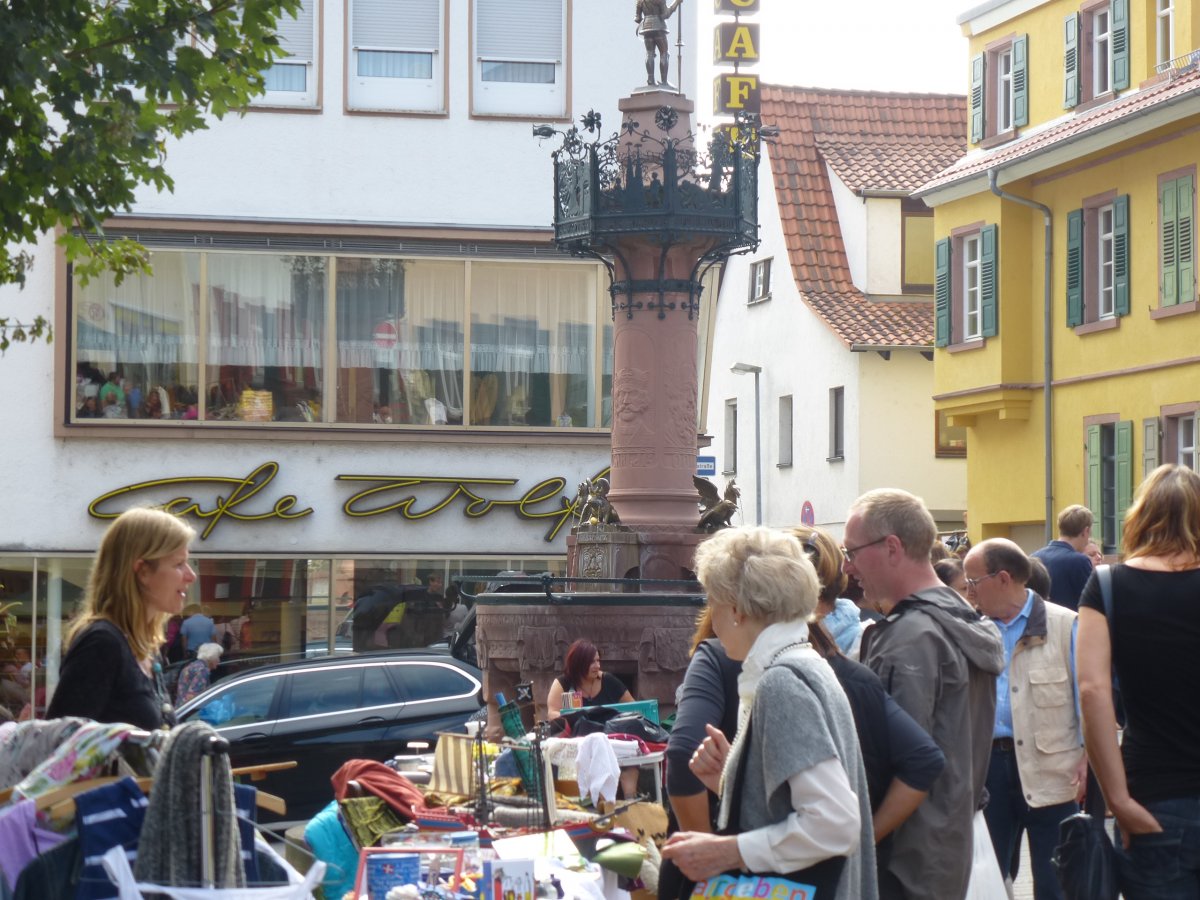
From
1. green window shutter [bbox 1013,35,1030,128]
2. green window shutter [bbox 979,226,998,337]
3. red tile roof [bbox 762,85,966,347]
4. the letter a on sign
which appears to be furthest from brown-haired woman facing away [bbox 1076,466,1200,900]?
the letter a on sign

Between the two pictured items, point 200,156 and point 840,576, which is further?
point 200,156

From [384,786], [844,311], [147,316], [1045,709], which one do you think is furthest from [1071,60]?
[384,786]

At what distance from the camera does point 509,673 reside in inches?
495

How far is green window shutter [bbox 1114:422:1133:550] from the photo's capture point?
1089 inches

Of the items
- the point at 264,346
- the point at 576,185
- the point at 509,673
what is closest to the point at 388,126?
the point at 264,346

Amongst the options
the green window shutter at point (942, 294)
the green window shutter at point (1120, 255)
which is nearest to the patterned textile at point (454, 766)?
the green window shutter at point (1120, 255)

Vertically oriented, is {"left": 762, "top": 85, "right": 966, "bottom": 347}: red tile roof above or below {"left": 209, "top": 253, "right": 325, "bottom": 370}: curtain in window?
above

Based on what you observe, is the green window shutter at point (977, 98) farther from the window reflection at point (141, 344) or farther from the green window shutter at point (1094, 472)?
the window reflection at point (141, 344)

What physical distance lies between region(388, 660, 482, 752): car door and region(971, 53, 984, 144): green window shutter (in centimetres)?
2031

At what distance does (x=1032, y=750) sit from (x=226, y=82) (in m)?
→ 5.57

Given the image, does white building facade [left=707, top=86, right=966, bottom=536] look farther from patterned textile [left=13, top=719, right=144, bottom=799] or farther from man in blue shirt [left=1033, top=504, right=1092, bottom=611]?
patterned textile [left=13, top=719, right=144, bottom=799]

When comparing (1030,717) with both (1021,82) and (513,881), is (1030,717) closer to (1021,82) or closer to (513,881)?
(513,881)

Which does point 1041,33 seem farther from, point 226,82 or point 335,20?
point 226,82

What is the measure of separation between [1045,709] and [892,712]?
3.32 m
